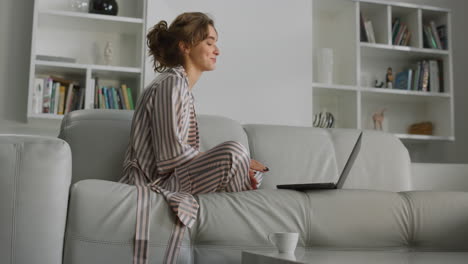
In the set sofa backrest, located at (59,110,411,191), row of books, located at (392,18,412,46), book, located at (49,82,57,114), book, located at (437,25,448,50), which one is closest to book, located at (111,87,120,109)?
book, located at (49,82,57,114)

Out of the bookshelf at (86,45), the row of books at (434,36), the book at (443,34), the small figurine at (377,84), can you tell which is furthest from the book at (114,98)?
the book at (443,34)

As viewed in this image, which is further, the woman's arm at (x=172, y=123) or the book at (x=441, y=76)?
the book at (x=441, y=76)

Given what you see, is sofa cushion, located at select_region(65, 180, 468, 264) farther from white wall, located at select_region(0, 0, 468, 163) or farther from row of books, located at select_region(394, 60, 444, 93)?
row of books, located at select_region(394, 60, 444, 93)

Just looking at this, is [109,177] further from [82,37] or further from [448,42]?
[448,42]

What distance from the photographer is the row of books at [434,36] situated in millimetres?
4418

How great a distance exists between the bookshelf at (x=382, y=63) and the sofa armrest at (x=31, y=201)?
8.86 ft

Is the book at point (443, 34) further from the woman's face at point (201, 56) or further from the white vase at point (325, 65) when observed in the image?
the woman's face at point (201, 56)

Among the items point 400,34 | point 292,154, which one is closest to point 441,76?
point 400,34

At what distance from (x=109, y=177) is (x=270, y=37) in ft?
6.59

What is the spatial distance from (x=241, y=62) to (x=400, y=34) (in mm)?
1361

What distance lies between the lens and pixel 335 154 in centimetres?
272

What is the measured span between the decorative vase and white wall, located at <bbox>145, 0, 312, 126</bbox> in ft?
0.84

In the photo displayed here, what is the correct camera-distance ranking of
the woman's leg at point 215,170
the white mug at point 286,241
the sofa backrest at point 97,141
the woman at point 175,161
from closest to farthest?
the white mug at point 286,241 < the woman at point 175,161 < the woman's leg at point 215,170 < the sofa backrest at point 97,141

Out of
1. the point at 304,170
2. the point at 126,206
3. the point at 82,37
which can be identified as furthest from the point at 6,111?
the point at 126,206
